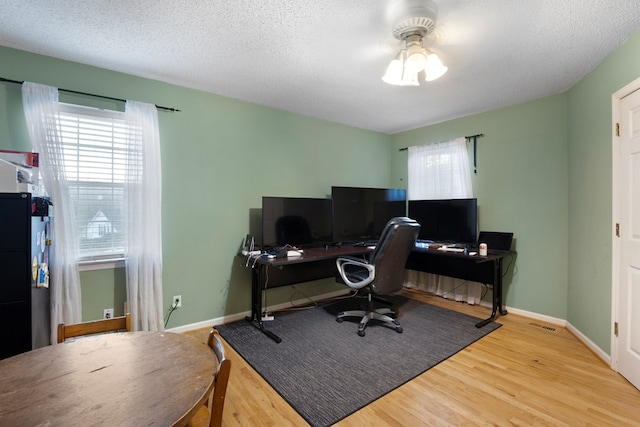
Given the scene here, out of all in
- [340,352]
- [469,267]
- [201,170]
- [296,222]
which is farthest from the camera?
[469,267]

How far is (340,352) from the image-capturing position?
7.99ft

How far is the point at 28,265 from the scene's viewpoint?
1633 millimetres

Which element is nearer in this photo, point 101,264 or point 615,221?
point 615,221

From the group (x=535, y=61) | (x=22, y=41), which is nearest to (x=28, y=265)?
(x=22, y=41)

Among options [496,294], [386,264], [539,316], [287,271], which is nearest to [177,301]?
[287,271]

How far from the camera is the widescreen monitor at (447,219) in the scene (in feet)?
11.5

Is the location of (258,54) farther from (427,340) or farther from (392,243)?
(427,340)

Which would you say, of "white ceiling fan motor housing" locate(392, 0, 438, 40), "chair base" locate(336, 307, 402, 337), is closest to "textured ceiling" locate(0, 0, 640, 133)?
"white ceiling fan motor housing" locate(392, 0, 438, 40)

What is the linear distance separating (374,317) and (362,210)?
1.50 meters

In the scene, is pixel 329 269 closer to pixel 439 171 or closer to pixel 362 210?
pixel 362 210

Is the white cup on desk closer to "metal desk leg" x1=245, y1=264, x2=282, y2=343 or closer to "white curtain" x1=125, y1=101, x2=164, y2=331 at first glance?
"metal desk leg" x1=245, y1=264, x2=282, y2=343

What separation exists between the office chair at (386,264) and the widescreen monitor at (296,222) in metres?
0.67

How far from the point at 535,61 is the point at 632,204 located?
1318 mm

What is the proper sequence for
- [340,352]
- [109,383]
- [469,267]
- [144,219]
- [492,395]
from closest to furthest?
[109,383]
[492,395]
[340,352]
[144,219]
[469,267]
